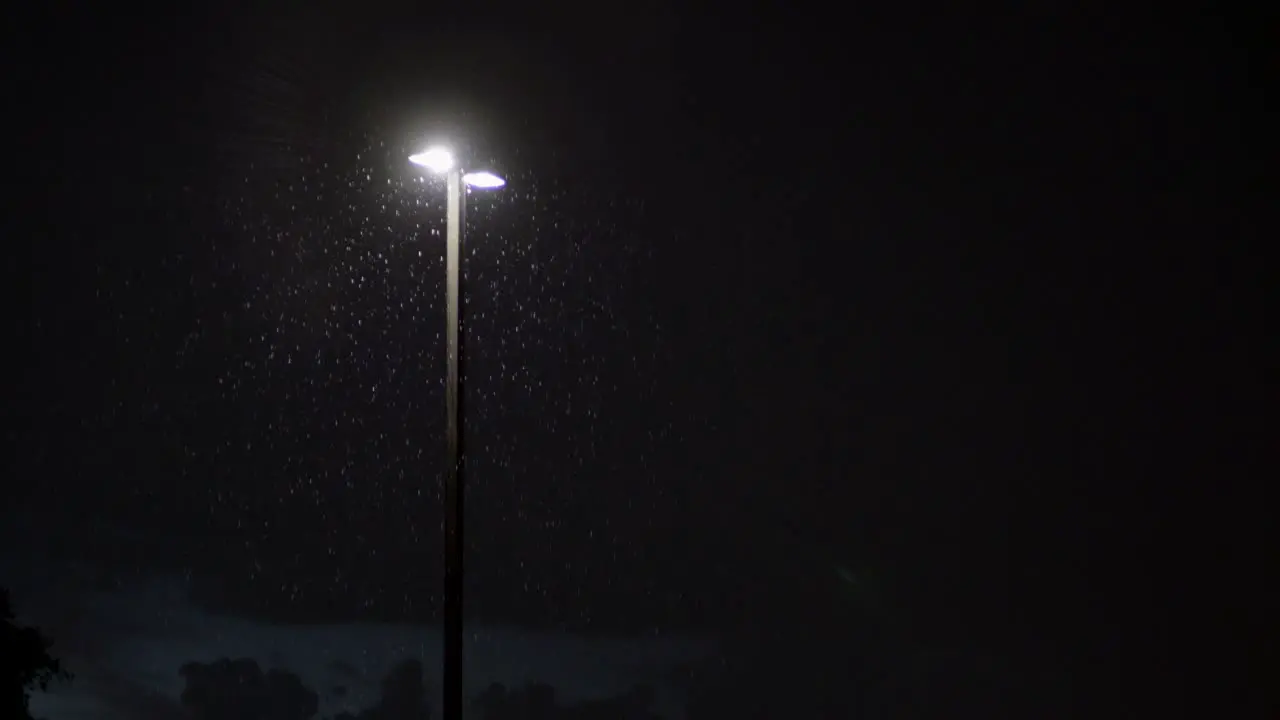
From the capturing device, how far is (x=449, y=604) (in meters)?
11.8

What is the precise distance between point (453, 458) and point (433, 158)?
2602mm

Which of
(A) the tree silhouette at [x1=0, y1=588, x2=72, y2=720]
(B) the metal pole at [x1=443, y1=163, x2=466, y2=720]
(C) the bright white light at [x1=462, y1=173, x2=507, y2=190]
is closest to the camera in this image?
(B) the metal pole at [x1=443, y1=163, x2=466, y2=720]

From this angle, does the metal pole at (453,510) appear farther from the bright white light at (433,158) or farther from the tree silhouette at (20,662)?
the tree silhouette at (20,662)

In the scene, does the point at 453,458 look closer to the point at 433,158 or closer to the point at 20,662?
the point at 433,158

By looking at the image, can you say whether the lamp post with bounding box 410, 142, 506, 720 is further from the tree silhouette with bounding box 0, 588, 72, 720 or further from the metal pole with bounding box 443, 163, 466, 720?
the tree silhouette with bounding box 0, 588, 72, 720

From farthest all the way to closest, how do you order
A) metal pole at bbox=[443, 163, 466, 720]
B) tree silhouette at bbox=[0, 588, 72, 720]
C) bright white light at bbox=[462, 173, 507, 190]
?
tree silhouette at bbox=[0, 588, 72, 720], bright white light at bbox=[462, 173, 507, 190], metal pole at bbox=[443, 163, 466, 720]

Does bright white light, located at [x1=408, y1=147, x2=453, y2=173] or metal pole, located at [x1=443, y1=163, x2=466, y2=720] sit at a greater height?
bright white light, located at [x1=408, y1=147, x2=453, y2=173]

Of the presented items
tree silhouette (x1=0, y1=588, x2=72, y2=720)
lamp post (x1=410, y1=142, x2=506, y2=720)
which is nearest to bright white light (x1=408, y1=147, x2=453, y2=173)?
lamp post (x1=410, y1=142, x2=506, y2=720)

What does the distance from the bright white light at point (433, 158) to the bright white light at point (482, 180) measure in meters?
0.34

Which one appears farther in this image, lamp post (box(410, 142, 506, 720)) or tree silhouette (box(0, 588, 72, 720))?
tree silhouette (box(0, 588, 72, 720))

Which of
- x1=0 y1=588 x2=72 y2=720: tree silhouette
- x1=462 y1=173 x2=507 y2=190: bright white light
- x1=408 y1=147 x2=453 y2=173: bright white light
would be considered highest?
x1=408 y1=147 x2=453 y2=173: bright white light

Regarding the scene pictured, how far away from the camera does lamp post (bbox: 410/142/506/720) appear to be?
11711 mm

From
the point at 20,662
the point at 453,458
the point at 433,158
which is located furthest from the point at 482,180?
the point at 20,662

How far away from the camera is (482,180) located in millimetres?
13242
